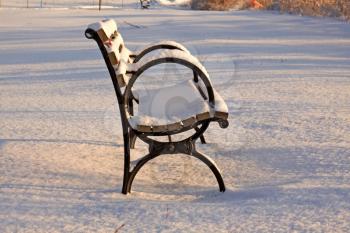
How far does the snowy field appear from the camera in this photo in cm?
267

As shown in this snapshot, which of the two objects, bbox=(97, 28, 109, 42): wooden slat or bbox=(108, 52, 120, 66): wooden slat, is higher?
bbox=(97, 28, 109, 42): wooden slat

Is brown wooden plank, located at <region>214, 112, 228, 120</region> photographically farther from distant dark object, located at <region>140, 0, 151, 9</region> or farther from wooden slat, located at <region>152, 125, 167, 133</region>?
distant dark object, located at <region>140, 0, 151, 9</region>

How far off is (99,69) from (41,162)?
13.7 feet

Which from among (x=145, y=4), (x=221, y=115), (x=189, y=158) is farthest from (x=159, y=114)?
(x=145, y=4)

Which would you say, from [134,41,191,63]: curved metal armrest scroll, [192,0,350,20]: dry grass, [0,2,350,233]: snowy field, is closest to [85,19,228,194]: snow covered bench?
[0,2,350,233]: snowy field

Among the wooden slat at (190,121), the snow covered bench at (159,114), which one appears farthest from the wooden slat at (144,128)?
the wooden slat at (190,121)

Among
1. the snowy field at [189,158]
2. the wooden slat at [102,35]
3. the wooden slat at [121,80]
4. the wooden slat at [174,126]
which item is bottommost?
the snowy field at [189,158]

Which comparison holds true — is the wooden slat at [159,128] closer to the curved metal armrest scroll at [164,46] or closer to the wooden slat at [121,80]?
the wooden slat at [121,80]

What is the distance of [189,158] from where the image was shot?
12.3ft

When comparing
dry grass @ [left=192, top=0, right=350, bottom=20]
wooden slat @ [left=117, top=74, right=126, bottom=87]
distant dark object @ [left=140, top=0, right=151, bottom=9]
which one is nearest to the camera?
wooden slat @ [left=117, top=74, right=126, bottom=87]

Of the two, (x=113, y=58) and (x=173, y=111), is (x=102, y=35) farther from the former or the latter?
(x=173, y=111)

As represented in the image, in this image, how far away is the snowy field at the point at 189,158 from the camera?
2674 millimetres

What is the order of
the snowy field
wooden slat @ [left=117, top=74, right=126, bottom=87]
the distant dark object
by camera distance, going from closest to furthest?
the snowy field → wooden slat @ [left=117, top=74, right=126, bottom=87] → the distant dark object

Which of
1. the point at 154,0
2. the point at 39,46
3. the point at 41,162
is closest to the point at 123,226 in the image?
the point at 41,162
